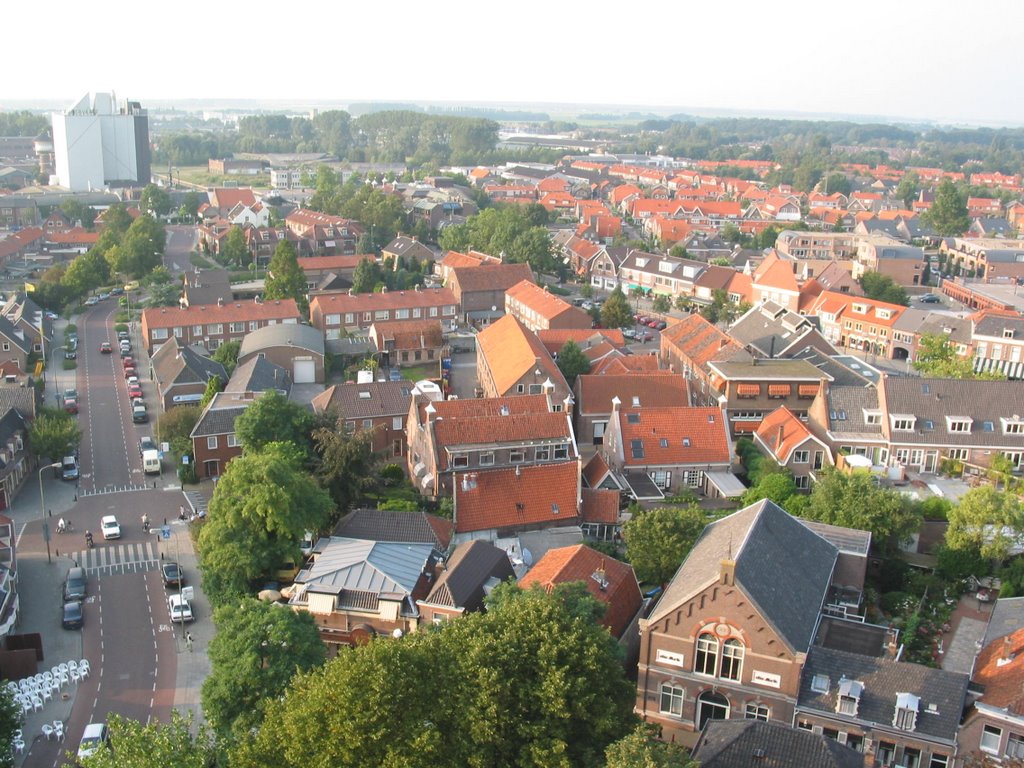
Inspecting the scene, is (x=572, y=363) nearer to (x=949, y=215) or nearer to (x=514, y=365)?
(x=514, y=365)

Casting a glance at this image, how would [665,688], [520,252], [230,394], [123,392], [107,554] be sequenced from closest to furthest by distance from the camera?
[665,688] → [107,554] → [230,394] → [123,392] → [520,252]

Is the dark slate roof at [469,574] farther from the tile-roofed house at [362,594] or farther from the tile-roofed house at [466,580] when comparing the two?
the tile-roofed house at [362,594]

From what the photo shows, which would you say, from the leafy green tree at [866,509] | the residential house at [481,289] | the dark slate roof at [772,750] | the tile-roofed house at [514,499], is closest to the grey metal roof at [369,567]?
the tile-roofed house at [514,499]

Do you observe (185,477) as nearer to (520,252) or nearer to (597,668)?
(597,668)

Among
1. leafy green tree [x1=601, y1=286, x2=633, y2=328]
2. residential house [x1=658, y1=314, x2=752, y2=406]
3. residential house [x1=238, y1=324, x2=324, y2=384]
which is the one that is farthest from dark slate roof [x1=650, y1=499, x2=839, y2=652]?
leafy green tree [x1=601, y1=286, x2=633, y2=328]

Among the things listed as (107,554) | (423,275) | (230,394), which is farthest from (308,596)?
(423,275)

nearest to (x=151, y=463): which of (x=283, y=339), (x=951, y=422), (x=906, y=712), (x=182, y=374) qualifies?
(x=182, y=374)

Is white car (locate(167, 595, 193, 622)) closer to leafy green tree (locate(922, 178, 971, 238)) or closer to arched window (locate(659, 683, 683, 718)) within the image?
arched window (locate(659, 683, 683, 718))
